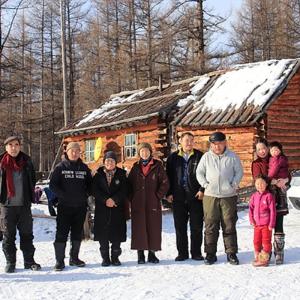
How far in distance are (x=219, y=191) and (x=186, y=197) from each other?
1.89 feet

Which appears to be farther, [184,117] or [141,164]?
[184,117]

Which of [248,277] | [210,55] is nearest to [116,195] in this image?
[248,277]

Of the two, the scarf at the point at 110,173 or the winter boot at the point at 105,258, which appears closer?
the winter boot at the point at 105,258

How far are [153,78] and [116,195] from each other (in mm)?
26472

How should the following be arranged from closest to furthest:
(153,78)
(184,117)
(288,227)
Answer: (288,227), (184,117), (153,78)

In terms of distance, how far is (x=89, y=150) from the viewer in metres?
22.1

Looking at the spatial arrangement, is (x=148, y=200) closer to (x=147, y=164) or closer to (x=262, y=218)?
(x=147, y=164)

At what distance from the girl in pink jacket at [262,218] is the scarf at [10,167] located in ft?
10.9

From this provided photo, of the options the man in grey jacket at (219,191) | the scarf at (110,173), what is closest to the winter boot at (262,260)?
the man in grey jacket at (219,191)

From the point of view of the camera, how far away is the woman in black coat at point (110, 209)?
672cm

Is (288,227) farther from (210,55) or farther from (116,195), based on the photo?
(210,55)

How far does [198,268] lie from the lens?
6.36 m

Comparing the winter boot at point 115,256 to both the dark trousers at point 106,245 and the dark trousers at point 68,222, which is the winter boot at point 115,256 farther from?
the dark trousers at point 68,222

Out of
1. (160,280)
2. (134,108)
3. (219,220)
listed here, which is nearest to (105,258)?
(160,280)
